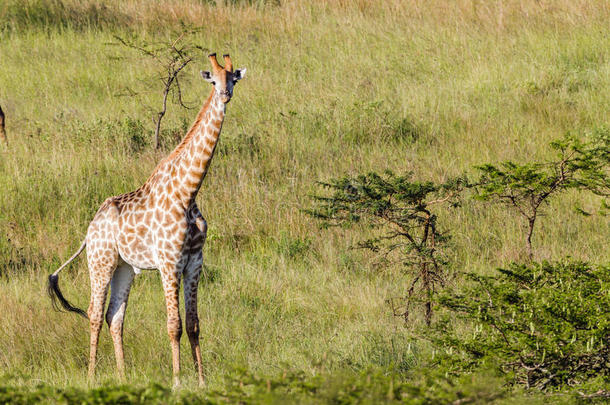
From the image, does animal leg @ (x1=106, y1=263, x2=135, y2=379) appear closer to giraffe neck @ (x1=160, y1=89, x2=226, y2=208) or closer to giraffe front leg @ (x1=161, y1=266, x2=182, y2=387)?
giraffe front leg @ (x1=161, y1=266, x2=182, y2=387)

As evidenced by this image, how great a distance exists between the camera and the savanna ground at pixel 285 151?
20.7ft

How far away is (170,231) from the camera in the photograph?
5688 mm

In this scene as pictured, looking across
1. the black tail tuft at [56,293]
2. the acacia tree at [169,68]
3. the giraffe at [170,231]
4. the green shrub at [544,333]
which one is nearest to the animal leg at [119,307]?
the giraffe at [170,231]

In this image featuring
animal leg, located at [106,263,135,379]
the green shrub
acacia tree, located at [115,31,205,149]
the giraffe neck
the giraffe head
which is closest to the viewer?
the green shrub

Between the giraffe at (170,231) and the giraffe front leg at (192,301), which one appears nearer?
the giraffe at (170,231)

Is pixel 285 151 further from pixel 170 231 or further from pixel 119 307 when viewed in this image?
pixel 170 231

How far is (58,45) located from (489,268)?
31.4 ft

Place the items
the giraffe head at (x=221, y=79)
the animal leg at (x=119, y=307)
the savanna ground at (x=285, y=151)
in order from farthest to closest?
the savanna ground at (x=285, y=151) < the animal leg at (x=119, y=307) < the giraffe head at (x=221, y=79)

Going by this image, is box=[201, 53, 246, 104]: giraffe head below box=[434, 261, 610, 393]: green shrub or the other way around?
the other way around

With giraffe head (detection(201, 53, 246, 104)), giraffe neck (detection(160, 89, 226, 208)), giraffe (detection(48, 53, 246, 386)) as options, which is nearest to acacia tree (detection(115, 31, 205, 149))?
giraffe (detection(48, 53, 246, 386))

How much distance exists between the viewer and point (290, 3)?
16781 mm

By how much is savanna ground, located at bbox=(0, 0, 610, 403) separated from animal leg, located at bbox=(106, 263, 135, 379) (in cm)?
17

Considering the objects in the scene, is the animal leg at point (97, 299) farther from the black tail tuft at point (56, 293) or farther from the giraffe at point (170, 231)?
the black tail tuft at point (56, 293)

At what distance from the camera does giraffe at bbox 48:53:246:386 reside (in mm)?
5668
